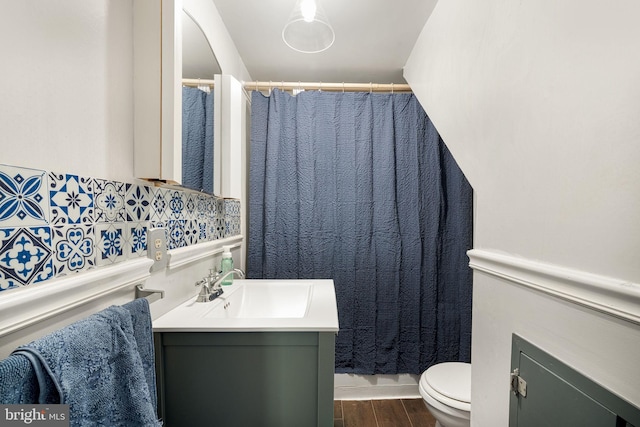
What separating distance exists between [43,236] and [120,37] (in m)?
0.54

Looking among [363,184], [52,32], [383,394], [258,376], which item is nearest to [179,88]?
[52,32]

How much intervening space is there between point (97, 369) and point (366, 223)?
1.53 meters

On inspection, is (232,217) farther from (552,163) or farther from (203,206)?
(552,163)

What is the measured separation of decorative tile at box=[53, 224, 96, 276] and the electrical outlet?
0.69ft

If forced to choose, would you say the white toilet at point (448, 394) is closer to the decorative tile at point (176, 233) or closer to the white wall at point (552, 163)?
the white wall at point (552, 163)

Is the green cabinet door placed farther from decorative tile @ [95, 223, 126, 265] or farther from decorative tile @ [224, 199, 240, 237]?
decorative tile @ [224, 199, 240, 237]

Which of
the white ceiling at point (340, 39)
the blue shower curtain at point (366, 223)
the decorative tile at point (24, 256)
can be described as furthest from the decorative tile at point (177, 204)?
the white ceiling at point (340, 39)

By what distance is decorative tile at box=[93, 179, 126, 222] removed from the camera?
0.68m

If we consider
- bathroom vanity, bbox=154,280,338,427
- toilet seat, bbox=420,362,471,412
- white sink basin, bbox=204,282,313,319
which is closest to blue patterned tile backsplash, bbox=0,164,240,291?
bathroom vanity, bbox=154,280,338,427

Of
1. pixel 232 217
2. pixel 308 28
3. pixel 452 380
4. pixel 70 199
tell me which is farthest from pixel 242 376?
pixel 308 28

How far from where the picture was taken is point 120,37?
0.74m

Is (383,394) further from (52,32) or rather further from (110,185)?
(52,32)

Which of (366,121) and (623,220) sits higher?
(366,121)

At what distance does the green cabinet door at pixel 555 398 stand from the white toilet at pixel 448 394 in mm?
564
